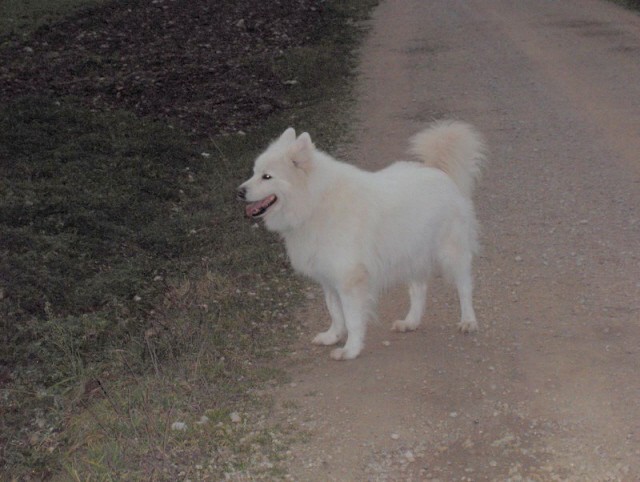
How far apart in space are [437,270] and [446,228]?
35 centimetres

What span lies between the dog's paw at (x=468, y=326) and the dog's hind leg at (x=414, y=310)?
0.32 m

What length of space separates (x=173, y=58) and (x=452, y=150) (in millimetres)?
10686

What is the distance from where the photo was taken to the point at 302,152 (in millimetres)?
6008

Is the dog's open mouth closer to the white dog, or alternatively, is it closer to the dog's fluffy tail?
the white dog

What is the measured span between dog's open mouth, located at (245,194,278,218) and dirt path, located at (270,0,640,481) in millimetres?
1055

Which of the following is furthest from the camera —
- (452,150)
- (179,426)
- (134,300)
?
(134,300)

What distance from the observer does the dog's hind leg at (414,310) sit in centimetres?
674

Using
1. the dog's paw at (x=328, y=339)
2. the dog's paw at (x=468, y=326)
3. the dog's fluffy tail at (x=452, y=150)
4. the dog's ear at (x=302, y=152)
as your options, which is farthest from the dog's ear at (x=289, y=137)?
the dog's paw at (x=468, y=326)

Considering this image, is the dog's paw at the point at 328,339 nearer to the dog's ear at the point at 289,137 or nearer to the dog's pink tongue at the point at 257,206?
the dog's pink tongue at the point at 257,206

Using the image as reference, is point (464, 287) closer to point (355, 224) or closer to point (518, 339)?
point (518, 339)

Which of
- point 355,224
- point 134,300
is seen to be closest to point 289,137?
point 355,224

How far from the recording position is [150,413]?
5480 millimetres

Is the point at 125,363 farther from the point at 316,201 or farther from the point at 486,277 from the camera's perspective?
the point at 486,277

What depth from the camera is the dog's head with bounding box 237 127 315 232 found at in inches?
236
